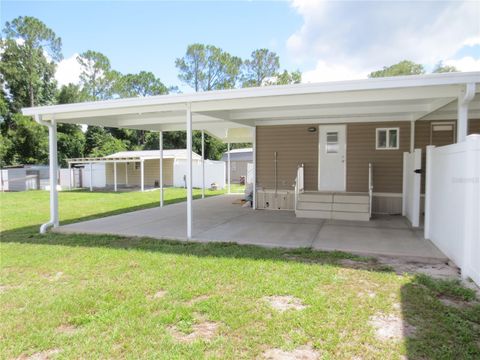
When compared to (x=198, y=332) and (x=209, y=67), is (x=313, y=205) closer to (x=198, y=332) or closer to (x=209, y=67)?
(x=198, y=332)

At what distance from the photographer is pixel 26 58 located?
1152 inches

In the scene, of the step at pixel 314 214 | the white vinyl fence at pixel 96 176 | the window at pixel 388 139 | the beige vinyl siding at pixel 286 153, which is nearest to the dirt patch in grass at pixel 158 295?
the step at pixel 314 214

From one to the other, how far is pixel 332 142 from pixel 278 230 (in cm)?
387

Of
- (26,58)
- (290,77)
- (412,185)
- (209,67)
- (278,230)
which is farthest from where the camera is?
(209,67)

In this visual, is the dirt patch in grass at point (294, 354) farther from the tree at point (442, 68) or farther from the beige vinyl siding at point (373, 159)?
the tree at point (442, 68)

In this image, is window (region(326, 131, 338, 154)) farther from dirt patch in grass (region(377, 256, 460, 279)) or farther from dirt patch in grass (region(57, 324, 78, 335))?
dirt patch in grass (region(57, 324, 78, 335))

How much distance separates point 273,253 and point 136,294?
2.22 m

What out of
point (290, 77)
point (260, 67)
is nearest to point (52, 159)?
point (290, 77)

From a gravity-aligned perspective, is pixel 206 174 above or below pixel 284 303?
above

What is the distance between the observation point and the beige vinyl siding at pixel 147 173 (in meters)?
22.4

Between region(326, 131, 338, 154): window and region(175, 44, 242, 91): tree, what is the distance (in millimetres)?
28892

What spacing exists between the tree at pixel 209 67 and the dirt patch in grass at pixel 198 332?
35826 mm

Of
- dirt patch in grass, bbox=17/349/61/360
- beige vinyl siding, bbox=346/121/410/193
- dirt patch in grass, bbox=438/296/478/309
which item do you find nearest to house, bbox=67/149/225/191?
beige vinyl siding, bbox=346/121/410/193

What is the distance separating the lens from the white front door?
9.81 m
